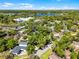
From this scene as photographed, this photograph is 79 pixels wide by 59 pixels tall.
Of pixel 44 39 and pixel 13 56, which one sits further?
pixel 44 39

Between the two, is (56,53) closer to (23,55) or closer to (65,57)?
(65,57)

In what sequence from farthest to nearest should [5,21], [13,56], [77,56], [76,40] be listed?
1. [5,21]
2. [76,40]
3. [13,56]
4. [77,56]

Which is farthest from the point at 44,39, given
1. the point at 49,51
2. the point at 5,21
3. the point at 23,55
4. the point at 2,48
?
the point at 5,21

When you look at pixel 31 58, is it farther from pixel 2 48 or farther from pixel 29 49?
pixel 2 48

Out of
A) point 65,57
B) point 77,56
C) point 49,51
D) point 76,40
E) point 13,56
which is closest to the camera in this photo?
point 77,56

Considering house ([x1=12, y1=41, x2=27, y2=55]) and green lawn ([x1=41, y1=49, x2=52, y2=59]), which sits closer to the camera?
green lawn ([x1=41, y1=49, x2=52, y2=59])

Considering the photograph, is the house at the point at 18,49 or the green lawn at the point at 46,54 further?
the house at the point at 18,49

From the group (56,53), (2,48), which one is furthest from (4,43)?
(56,53)

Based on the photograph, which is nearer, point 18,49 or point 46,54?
point 46,54

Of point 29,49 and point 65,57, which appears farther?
point 29,49
